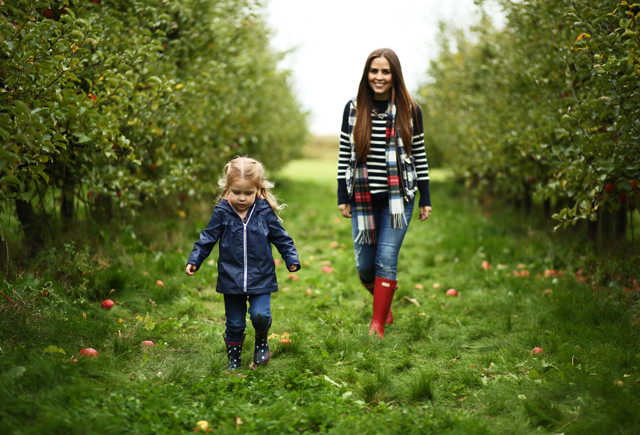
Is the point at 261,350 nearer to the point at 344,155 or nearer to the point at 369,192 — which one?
the point at 369,192

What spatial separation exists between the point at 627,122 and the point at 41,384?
4.29 meters

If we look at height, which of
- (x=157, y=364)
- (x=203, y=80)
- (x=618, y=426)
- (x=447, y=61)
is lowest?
(x=618, y=426)

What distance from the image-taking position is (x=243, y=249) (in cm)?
325

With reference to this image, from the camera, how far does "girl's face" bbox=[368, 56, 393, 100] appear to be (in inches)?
151

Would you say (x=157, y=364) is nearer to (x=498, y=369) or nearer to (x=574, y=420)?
(x=498, y=369)

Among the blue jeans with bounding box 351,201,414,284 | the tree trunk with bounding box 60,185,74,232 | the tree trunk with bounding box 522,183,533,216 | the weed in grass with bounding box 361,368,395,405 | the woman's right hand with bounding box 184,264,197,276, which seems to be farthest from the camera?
the tree trunk with bounding box 522,183,533,216

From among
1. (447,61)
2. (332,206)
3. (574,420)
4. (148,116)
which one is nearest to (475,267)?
(574,420)

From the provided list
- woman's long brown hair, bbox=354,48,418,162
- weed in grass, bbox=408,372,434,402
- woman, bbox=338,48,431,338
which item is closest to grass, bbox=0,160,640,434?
weed in grass, bbox=408,372,434,402

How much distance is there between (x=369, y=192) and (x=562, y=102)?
276 centimetres

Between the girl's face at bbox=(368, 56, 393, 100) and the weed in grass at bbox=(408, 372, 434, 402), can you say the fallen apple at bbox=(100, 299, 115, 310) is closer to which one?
the weed in grass at bbox=(408, 372, 434, 402)

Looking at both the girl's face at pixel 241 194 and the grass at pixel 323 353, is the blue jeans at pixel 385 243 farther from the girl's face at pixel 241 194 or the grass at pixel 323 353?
the girl's face at pixel 241 194

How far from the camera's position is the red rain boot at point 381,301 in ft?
13.0

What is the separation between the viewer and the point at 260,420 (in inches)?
101

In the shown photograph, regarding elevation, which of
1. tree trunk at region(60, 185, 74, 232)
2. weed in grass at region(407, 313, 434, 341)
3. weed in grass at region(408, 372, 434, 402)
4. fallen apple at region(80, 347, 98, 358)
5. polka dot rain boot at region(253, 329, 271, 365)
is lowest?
weed in grass at region(408, 372, 434, 402)
